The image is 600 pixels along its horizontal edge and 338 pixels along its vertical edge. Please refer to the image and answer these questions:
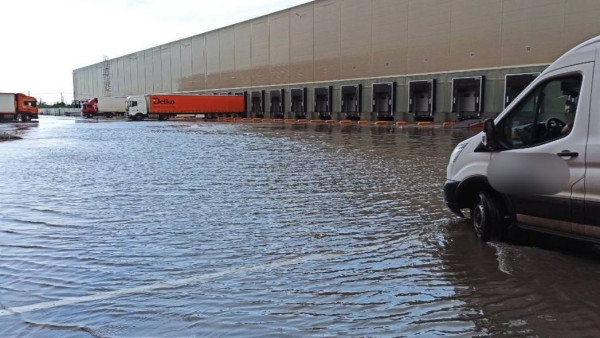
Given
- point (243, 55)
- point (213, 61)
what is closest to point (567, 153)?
point (243, 55)

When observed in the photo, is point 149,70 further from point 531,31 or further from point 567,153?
point 567,153

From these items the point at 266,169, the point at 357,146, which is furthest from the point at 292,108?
the point at 266,169

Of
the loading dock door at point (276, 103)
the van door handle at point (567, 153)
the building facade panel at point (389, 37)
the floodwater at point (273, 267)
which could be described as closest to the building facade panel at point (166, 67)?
the loading dock door at point (276, 103)

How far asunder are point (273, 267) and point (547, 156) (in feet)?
9.36

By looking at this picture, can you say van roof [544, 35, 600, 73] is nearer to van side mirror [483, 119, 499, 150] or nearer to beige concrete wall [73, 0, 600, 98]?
van side mirror [483, 119, 499, 150]

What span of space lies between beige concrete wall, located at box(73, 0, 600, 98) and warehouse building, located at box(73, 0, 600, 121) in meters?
0.08

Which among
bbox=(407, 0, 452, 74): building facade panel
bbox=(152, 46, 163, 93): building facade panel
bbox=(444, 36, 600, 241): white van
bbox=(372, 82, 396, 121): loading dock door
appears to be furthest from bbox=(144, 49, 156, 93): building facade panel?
bbox=(444, 36, 600, 241): white van

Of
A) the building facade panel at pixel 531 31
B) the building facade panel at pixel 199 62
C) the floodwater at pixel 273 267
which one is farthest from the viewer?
the building facade panel at pixel 199 62

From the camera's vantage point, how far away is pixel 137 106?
58188 millimetres

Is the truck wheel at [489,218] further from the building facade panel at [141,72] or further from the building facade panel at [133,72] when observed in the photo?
the building facade panel at [133,72]

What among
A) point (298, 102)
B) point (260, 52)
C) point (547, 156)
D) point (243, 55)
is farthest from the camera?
point (243, 55)

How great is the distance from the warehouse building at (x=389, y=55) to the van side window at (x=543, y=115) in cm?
2994

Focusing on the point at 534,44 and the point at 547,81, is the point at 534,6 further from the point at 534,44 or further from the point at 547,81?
the point at 547,81

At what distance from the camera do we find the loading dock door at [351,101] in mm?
46656
